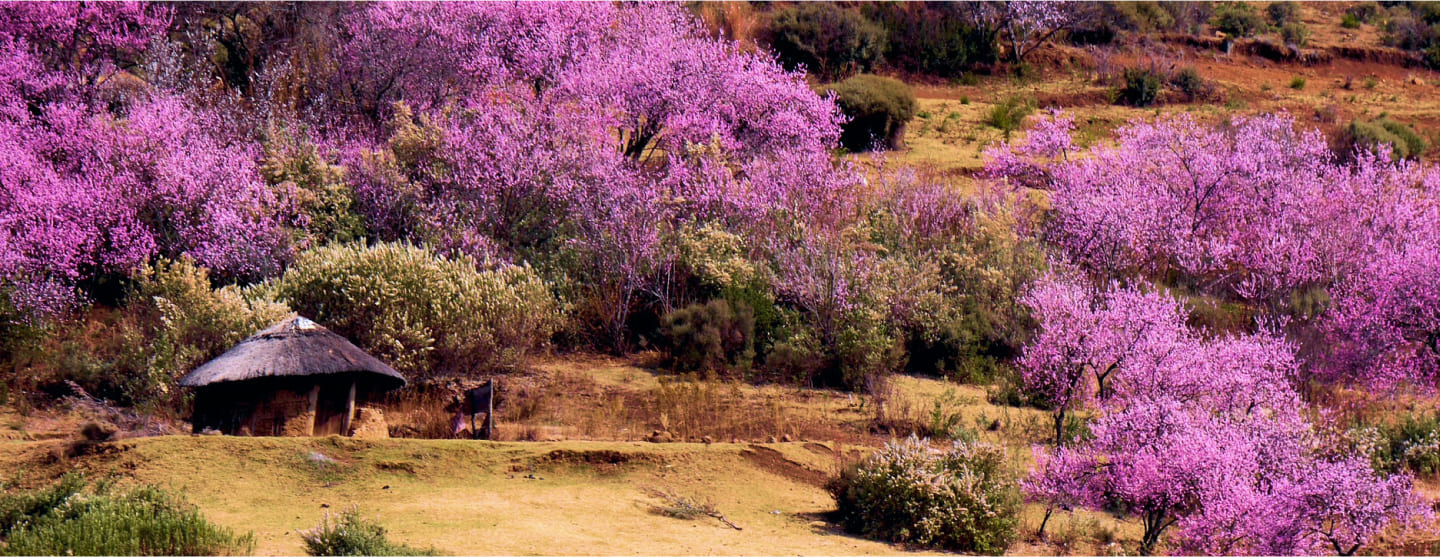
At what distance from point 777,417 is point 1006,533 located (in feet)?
12.7

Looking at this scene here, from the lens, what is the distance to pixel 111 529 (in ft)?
25.5

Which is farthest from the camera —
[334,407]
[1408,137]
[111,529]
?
[1408,137]

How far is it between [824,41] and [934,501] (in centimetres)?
2218

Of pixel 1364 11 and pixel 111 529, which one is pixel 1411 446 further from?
pixel 1364 11

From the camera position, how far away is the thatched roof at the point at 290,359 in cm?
1062

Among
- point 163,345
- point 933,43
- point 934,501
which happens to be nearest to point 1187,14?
point 933,43

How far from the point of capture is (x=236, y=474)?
32.0 ft

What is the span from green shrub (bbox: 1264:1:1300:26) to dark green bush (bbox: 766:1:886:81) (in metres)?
14.1

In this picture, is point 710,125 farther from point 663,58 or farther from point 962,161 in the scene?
point 962,161

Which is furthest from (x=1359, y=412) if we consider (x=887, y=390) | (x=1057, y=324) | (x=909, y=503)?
(x=909, y=503)

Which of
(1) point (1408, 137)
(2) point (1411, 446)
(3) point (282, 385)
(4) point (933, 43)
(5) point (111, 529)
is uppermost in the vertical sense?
(4) point (933, 43)

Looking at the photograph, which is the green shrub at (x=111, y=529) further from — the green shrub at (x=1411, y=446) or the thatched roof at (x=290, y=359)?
the green shrub at (x=1411, y=446)

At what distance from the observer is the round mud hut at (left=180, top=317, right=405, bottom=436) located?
10.7m

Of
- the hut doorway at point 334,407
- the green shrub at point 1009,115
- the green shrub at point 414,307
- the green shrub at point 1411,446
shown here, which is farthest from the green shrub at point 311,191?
the green shrub at point 1009,115
